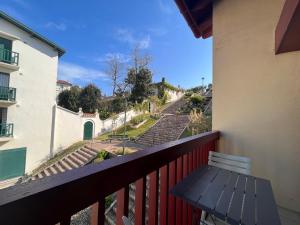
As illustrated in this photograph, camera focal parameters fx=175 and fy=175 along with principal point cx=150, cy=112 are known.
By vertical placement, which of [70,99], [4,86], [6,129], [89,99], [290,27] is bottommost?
[6,129]

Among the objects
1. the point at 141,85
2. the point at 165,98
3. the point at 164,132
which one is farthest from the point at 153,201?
the point at 165,98

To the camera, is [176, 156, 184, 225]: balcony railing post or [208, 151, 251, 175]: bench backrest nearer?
[176, 156, 184, 225]: balcony railing post

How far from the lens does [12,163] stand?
35.4ft

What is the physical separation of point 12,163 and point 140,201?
43.4 feet

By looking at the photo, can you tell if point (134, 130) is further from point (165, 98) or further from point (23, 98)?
point (165, 98)

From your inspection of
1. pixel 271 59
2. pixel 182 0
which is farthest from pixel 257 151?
pixel 182 0

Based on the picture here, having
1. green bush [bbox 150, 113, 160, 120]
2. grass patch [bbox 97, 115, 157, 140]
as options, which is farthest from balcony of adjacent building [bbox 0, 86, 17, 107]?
green bush [bbox 150, 113, 160, 120]

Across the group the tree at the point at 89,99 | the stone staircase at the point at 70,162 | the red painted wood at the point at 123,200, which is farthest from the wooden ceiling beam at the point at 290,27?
the tree at the point at 89,99

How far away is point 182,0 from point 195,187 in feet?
8.95

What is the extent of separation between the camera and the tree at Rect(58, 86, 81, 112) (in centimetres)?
1839

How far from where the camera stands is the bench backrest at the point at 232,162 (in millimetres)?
1873

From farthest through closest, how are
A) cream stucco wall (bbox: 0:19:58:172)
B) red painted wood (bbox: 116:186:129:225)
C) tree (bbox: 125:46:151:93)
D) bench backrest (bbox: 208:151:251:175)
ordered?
tree (bbox: 125:46:151:93) → cream stucco wall (bbox: 0:19:58:172) → bench backrest (bbox: 208:151:251:175) → red painted wood (bbox: 116:186:129:225)

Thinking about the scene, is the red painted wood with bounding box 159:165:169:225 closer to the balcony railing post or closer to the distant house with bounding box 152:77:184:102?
the balcony railing post

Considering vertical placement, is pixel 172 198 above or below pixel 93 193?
below
